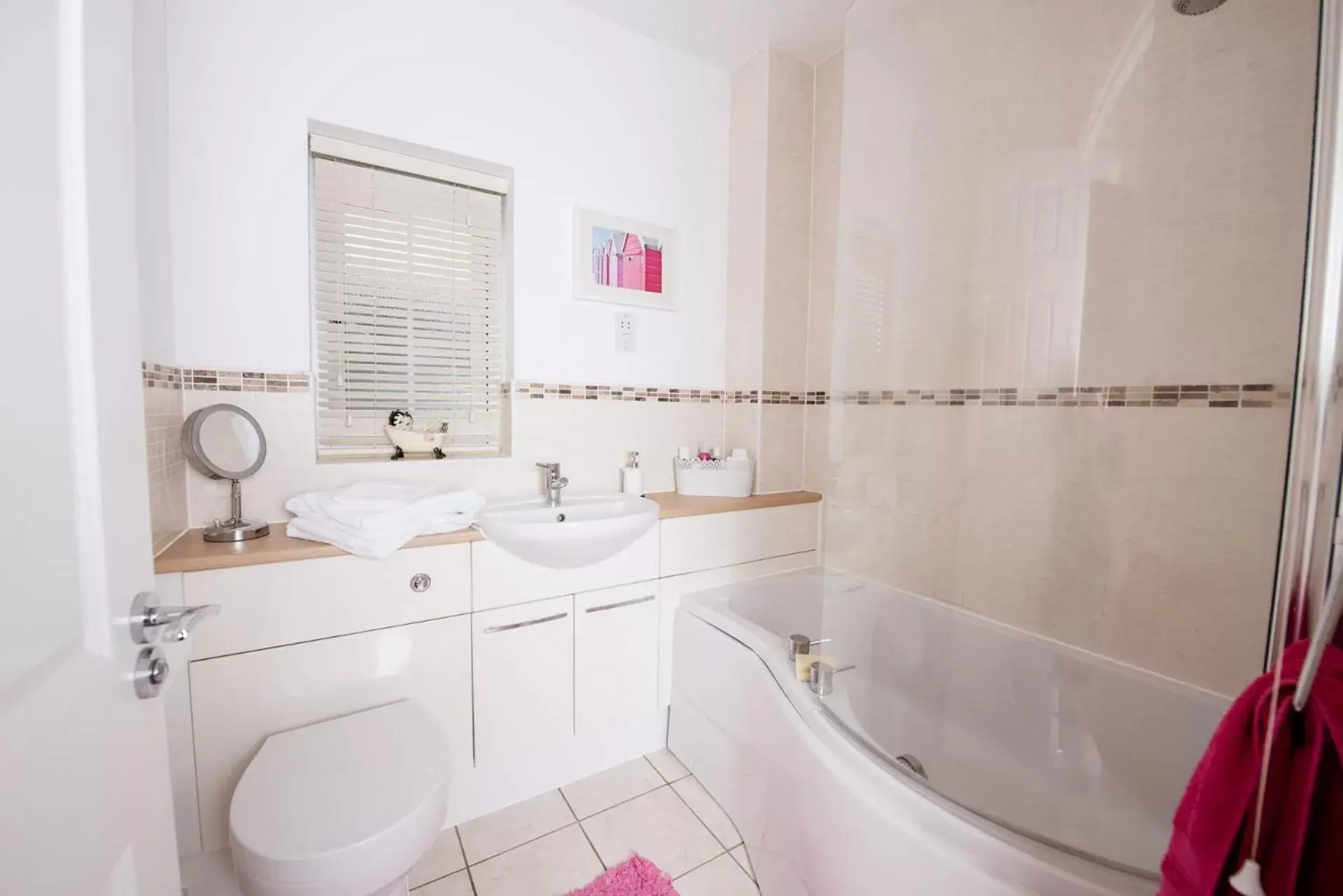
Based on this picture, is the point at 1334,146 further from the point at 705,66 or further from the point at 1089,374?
the point at 705,66

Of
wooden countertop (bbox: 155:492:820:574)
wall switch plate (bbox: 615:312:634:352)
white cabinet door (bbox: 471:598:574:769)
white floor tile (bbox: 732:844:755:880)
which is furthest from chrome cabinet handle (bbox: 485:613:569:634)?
wall switch plate (bbox: 615:312:634:352)

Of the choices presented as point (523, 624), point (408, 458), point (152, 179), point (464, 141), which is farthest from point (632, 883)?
point (464, 141)

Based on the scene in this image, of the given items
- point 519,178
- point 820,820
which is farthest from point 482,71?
point 820,820

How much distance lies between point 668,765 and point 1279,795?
65.4 inches

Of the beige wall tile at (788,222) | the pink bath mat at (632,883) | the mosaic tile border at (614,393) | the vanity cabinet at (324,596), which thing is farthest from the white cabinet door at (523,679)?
the beige wall tile at (788,222)

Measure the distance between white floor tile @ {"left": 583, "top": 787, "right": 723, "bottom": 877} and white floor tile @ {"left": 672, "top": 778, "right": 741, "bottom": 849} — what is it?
0.02m

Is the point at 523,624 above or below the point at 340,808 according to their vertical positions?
above

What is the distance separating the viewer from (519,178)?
1.89 m

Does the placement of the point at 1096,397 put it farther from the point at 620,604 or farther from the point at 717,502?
the point at 620,604

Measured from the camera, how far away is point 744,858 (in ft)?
4.83

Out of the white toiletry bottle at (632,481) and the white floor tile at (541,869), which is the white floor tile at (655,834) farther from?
the white toiletry bottle at (632,481)

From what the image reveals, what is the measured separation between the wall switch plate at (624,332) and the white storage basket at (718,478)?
525 millimetres

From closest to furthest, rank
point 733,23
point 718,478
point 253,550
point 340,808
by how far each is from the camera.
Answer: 1. point 340,808
2. point 253,550
3. point 733,23
4. point 718,478

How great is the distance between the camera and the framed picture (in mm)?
2010
